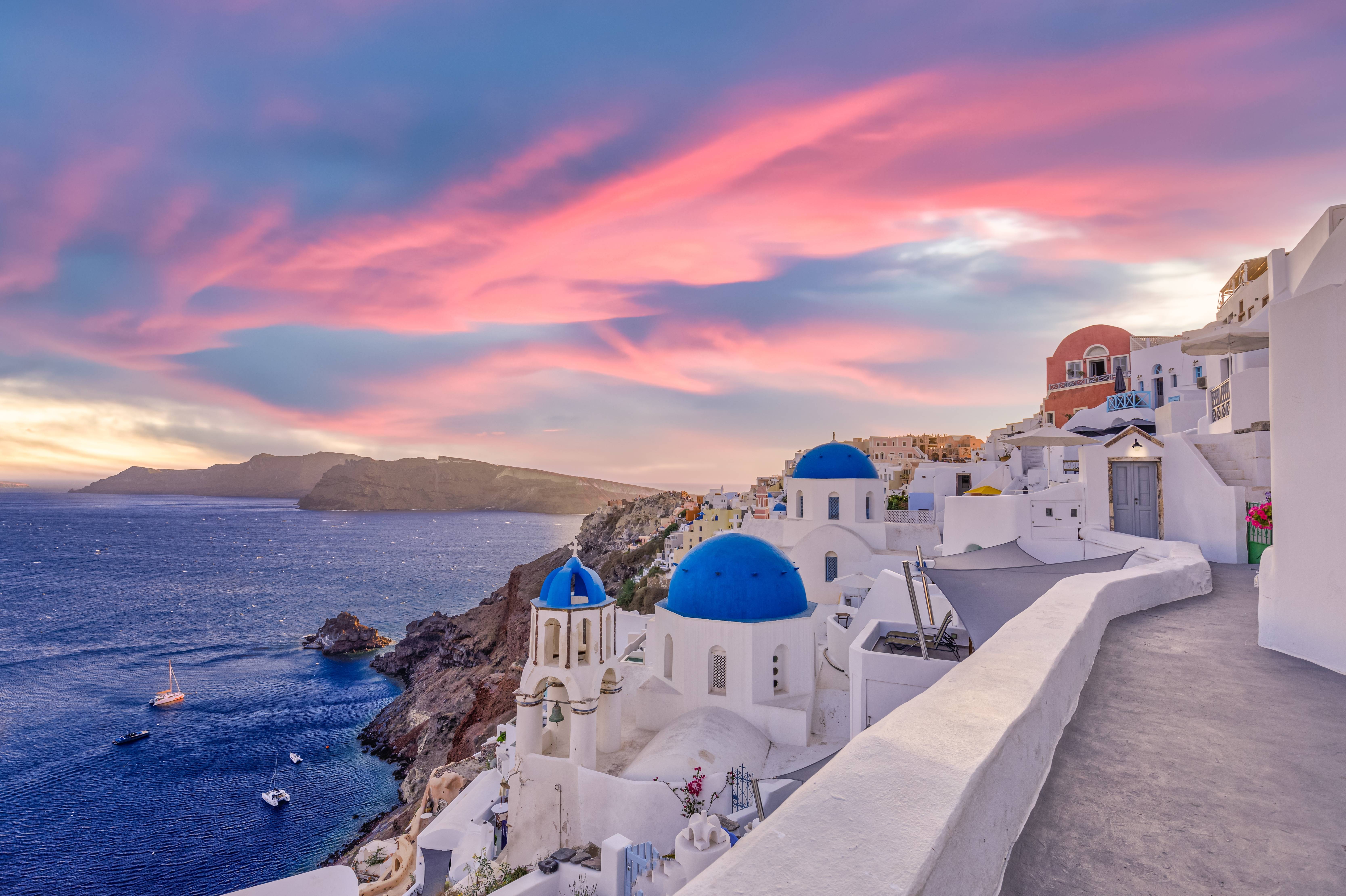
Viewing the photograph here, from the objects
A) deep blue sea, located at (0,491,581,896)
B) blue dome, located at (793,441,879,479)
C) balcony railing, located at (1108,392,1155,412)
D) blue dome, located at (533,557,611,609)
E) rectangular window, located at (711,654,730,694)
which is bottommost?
deep blue sea, located at (0,491,581,896)

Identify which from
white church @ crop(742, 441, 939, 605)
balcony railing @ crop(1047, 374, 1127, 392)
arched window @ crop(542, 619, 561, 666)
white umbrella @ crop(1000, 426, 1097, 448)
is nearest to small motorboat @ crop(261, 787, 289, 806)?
arched window @ crop(542, 619, 561, 666)

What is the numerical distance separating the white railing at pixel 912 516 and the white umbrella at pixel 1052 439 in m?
12.4

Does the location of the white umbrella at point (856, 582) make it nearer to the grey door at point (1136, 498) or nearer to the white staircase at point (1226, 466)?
the grey door at point (1136, 498)

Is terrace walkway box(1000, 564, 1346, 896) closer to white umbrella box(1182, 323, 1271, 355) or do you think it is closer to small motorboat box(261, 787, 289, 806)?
white umbrella box(1182, 323, 1271, 355)

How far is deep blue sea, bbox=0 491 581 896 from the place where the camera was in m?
24.2

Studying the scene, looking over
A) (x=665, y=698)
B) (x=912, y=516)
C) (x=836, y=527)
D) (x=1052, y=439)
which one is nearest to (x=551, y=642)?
(x=665, y=698)

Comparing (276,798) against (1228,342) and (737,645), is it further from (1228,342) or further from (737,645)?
(1228,342)

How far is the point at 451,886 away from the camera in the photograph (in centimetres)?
1280

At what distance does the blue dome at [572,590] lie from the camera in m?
14.4

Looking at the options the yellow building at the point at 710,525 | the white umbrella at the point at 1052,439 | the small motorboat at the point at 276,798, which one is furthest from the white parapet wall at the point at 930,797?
the yellow building at the point at 710,525

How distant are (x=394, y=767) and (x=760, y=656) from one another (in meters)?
26.2

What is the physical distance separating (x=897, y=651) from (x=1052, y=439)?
12116 millimetres

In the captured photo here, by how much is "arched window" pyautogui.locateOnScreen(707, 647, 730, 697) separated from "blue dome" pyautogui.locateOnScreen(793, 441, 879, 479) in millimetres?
11822

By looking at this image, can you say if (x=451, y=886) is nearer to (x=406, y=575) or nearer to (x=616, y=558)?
(x=616, y=558)
